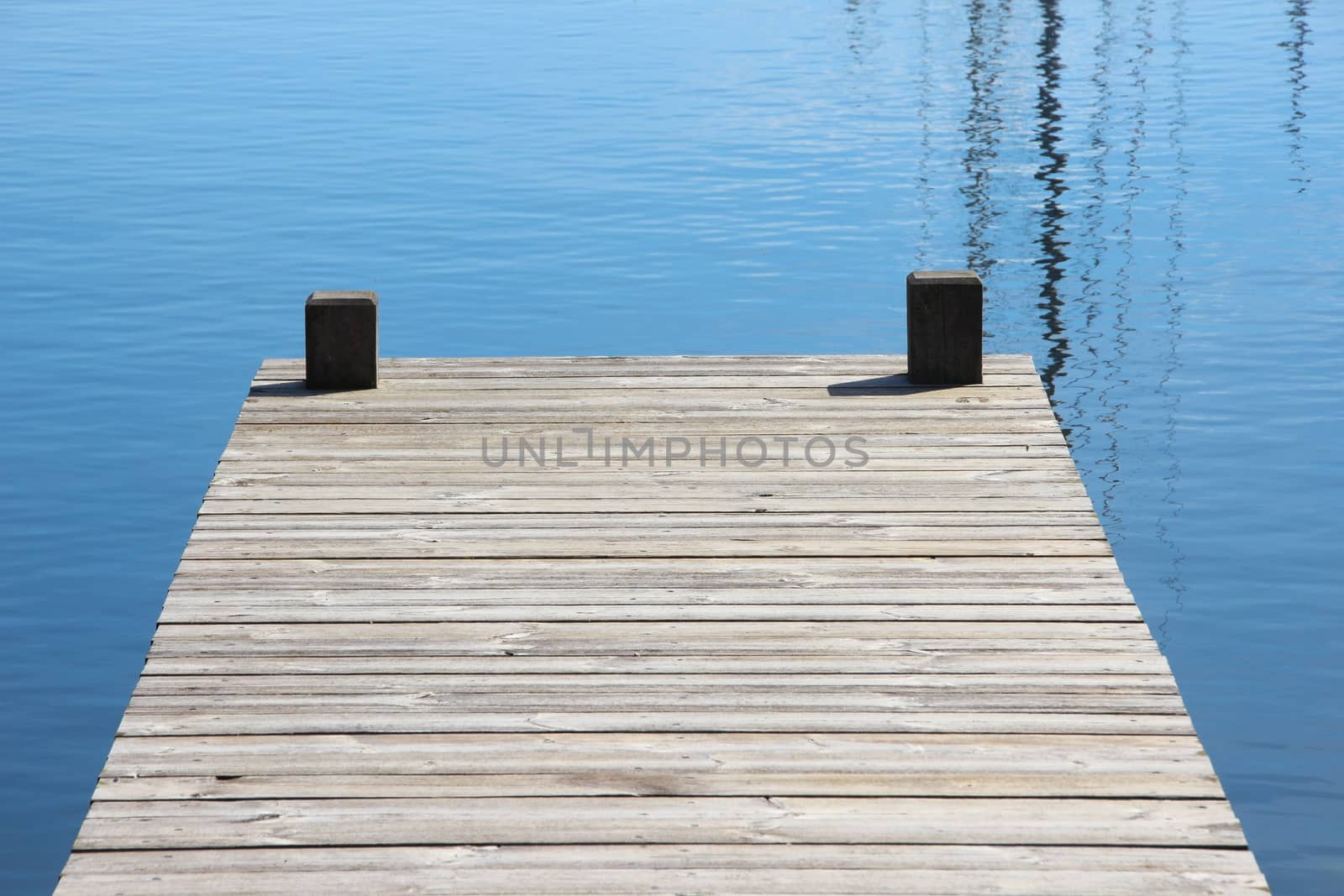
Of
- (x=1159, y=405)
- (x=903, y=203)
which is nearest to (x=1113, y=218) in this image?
(x=903, y=203)

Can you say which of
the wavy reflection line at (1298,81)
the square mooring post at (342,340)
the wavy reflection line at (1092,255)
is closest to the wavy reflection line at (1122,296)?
the wavy reflection line at (1092,255)

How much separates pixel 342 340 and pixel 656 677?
11.1ft

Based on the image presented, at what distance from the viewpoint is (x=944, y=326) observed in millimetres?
7422

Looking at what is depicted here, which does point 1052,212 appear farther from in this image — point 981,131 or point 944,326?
point 944,326

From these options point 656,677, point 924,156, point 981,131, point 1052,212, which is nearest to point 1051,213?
point 1052,212

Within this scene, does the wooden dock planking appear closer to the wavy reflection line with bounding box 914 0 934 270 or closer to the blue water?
the blue water

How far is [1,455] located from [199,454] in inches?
57.0

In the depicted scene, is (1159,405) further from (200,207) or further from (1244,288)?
(200,207)

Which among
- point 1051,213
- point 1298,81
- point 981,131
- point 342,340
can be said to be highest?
point 1298,81

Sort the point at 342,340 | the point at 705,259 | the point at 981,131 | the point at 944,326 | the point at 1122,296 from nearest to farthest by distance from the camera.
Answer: the point at 944,326 < the point at 342,340 < the point at 1122,296 < the point at 705,259 < the point at 981,131

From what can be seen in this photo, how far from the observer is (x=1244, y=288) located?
52.1ft

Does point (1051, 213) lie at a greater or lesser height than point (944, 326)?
greater

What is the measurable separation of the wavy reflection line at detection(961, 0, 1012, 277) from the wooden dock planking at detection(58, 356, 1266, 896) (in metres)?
11.5

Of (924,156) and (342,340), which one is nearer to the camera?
(342,340)
